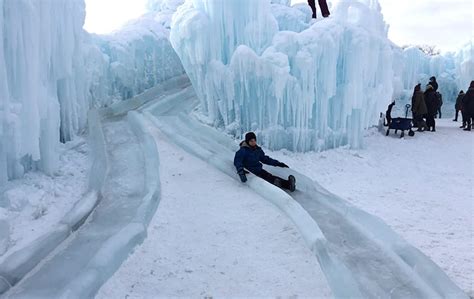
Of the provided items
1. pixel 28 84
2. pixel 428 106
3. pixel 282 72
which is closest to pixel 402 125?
pixel 428 106

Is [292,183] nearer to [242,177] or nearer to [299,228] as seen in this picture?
[242,177]

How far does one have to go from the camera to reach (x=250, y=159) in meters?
7.10

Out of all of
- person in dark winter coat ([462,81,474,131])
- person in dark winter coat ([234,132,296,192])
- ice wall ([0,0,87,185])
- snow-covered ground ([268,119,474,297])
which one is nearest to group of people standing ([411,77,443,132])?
snow-covered ground ([268,119,474,297])

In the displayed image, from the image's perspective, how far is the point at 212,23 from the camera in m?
10.2

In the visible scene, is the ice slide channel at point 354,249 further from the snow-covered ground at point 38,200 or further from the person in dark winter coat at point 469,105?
the person in dark winter coat at point 469,105

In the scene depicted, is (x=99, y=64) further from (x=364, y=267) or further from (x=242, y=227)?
(x=364, y=267)

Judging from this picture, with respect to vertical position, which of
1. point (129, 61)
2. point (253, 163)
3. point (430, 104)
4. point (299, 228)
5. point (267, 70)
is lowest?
point (299, 228)

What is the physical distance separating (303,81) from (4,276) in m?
7.00

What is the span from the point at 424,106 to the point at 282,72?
545 cm

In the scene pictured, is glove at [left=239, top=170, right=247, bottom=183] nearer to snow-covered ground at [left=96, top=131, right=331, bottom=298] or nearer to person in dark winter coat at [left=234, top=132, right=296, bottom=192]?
person in dark winter coat at [left=234, top=132, right=296, bottom=192]

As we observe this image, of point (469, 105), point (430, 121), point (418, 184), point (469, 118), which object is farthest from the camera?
point (469, 118)

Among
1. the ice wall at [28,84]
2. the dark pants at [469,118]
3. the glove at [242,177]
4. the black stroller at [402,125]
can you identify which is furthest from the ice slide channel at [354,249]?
the dark pants at [469,118]

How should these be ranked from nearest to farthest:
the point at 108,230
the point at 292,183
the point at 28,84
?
the point at 108,230, the point at 28,84, the point at 292,183

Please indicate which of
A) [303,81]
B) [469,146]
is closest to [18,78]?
[303,81]
